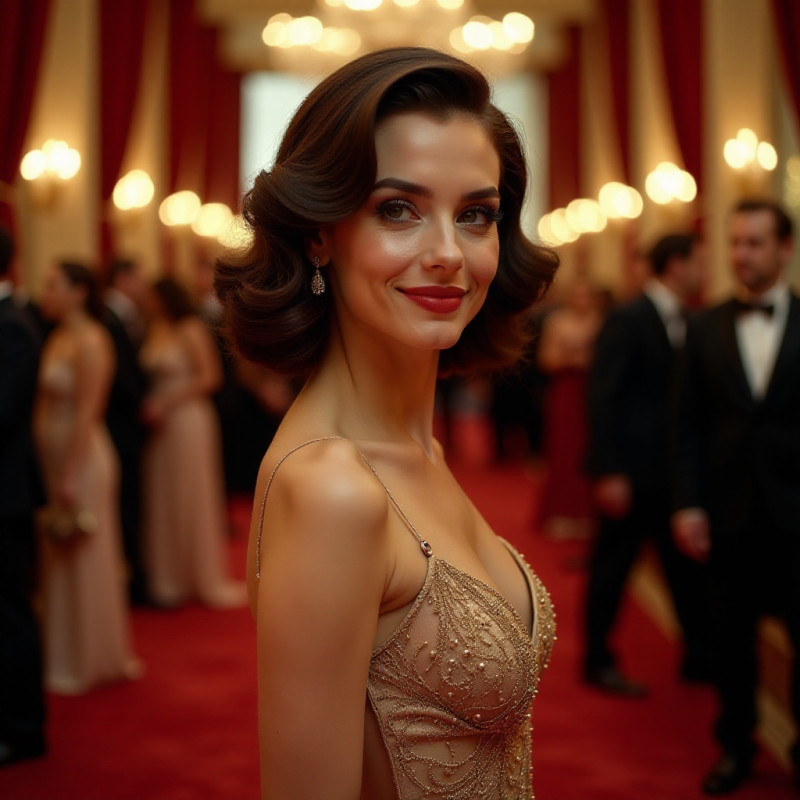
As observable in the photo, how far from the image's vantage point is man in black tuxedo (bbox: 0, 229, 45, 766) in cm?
375

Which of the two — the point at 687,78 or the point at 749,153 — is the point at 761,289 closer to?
the point at 749,153

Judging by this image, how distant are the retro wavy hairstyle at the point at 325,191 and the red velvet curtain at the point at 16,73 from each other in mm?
3451

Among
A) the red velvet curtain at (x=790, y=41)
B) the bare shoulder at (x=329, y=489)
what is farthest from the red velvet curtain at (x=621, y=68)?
the bare shoulder at (x=329, y=489)

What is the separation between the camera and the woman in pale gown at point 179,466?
20.2 feet

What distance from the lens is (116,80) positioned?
7.40 metres

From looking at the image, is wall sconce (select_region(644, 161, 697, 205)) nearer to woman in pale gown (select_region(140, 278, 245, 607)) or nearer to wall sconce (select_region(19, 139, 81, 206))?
woman in pale gown (select_region(140, 278, 245, 607))

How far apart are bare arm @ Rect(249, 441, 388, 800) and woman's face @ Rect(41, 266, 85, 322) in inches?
154

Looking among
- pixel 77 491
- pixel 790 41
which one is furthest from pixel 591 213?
pixel 77 491

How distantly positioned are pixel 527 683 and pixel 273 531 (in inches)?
17.1

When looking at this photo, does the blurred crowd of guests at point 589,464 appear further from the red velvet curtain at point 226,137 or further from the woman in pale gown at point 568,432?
the red velvet curtain at point 226,137

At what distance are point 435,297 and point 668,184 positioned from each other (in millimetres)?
7547

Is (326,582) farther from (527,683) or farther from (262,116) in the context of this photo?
(262,116)

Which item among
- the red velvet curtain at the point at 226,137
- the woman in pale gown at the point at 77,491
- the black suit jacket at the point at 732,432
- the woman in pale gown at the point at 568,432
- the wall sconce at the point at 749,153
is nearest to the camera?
the black suit jacket at the point at 732,432

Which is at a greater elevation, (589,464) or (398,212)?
(398,212)
